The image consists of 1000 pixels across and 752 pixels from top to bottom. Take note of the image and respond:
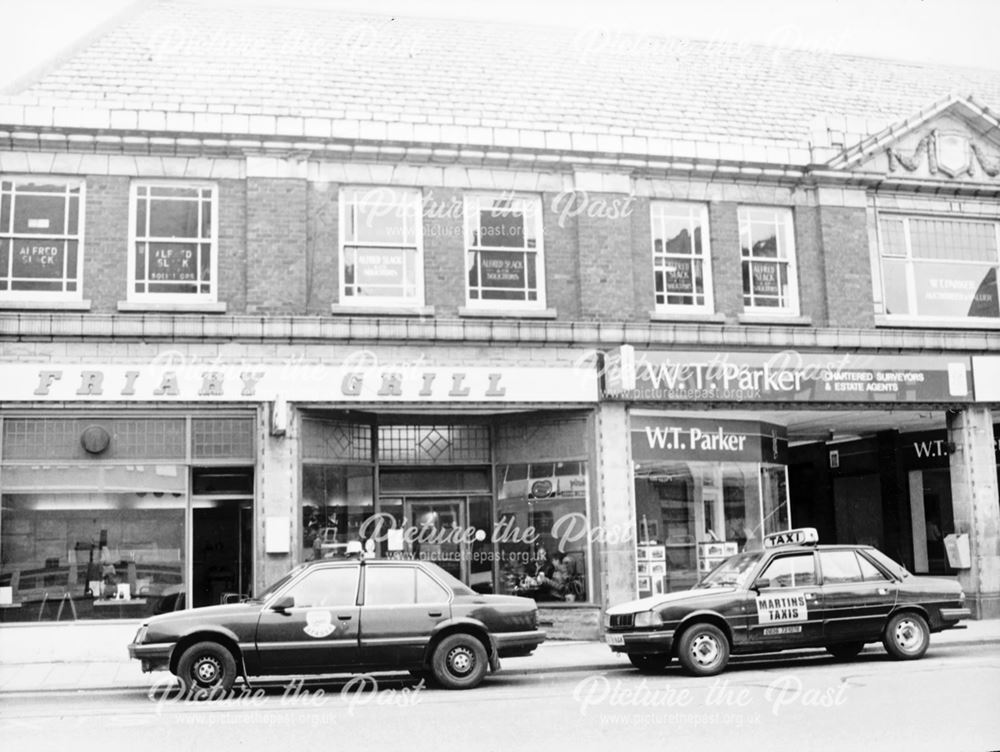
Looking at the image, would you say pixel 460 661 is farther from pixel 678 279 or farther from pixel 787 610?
pixel 678 279

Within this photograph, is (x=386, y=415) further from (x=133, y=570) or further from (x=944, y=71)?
(x=944, y=71)

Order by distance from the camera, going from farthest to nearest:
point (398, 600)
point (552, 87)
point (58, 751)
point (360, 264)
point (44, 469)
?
point (552, 87), point (360, 264), point (44, 469), point (398, 600), point (58, 751)

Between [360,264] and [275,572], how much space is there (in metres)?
4.83

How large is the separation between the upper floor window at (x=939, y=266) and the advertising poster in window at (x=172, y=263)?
1161 centimetres

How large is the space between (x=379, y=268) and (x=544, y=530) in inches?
194

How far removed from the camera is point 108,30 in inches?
739

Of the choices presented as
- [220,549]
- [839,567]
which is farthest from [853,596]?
[220,549]

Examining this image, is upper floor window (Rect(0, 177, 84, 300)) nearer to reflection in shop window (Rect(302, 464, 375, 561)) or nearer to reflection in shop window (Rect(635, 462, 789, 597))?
reflection in shop window (Rect(302, 464, 375, 561))

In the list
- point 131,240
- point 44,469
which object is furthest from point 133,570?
point 131,240

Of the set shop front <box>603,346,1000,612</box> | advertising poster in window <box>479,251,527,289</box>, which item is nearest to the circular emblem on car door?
shop front <box>603,346,1000,612</box>

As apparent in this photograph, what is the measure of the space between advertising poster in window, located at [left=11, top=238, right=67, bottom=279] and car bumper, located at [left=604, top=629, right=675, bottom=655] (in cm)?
964

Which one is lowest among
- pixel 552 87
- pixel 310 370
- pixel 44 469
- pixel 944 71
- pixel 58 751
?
pixel 58 751

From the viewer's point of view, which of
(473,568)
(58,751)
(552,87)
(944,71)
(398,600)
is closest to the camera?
(58,751)

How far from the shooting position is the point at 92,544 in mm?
15867
